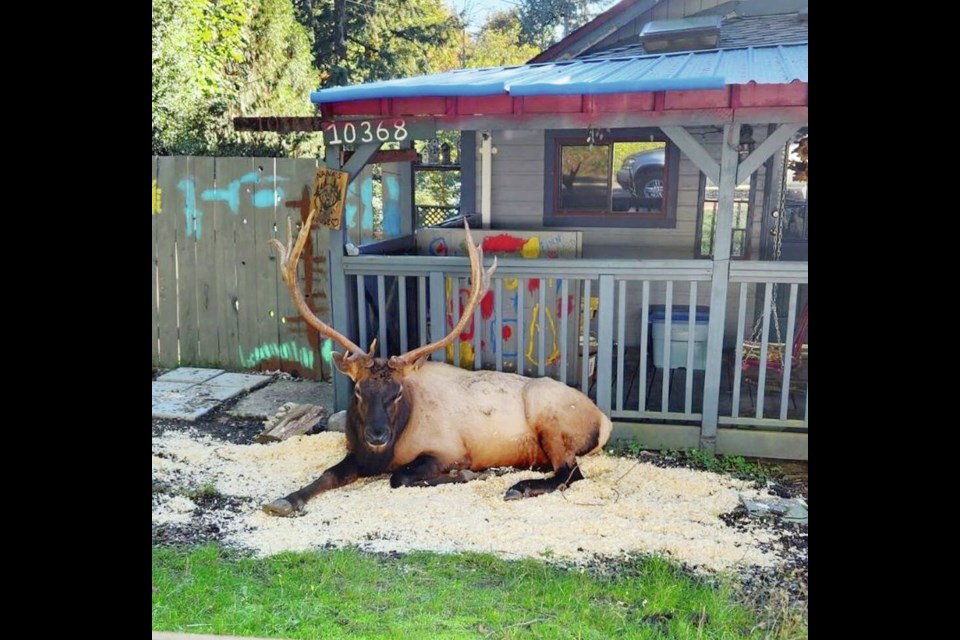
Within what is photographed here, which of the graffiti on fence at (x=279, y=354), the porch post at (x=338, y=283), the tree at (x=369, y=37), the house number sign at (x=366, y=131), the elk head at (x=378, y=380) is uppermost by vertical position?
the tree at (x=369, y=37)

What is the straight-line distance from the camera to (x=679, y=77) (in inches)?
187

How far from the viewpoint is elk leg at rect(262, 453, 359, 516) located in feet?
14.1

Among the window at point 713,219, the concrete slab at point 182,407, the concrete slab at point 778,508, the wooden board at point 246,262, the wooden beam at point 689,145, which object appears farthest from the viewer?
the window at point 713,219

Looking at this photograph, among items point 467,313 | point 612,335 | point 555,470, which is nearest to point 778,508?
point 555,470

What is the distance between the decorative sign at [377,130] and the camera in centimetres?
533

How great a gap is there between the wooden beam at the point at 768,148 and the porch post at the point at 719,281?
0.06m

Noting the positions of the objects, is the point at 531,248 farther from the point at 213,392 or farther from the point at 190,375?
the point at 190,375

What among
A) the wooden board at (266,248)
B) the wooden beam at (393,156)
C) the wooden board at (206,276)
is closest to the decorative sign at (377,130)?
the wooden beam at (393,156)

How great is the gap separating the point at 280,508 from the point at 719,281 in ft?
10.5

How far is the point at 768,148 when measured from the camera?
4789mm

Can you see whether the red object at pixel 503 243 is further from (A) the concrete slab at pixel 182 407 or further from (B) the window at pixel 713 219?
(A) the concrete slab at pixel 182 407
